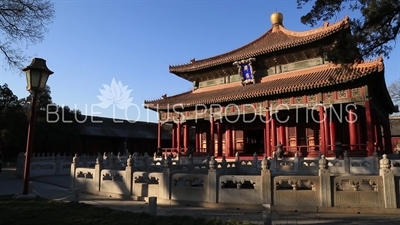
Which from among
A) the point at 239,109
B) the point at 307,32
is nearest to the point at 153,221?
the point at 239,109

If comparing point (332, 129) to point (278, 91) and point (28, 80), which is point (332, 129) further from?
point (28, 80)

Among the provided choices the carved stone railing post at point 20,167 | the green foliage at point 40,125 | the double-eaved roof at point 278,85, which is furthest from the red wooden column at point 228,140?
the green foliage at point 40,125

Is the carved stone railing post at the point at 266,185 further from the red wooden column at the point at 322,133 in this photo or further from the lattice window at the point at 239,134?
the lattice window at the point at 239,134

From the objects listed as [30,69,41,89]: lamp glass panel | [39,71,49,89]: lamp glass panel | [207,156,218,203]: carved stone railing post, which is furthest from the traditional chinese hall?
[30,69,41,89]: lamp glass panel

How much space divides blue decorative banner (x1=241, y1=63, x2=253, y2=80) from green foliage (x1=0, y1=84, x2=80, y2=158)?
18.7 m

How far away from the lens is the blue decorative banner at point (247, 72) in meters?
23.7

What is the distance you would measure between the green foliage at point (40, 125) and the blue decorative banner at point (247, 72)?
18718 mm

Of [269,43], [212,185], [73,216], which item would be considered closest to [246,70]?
[269,43]

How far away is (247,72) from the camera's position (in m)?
23.9

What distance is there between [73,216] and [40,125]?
2811 cm

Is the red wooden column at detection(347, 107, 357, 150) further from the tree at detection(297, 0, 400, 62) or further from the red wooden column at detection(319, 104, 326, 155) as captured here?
the tree at detection(297, 0, 400, 62)

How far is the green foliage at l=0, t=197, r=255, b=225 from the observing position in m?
6.45

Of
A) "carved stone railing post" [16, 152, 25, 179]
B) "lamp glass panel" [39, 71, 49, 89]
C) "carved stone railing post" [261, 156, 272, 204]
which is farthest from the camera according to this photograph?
"carved stone railing post" [16, 152, 25, 179]

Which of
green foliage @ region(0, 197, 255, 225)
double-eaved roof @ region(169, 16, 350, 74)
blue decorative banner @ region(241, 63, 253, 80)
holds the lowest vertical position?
green foliage @ region(0, 197, 255, 225)
